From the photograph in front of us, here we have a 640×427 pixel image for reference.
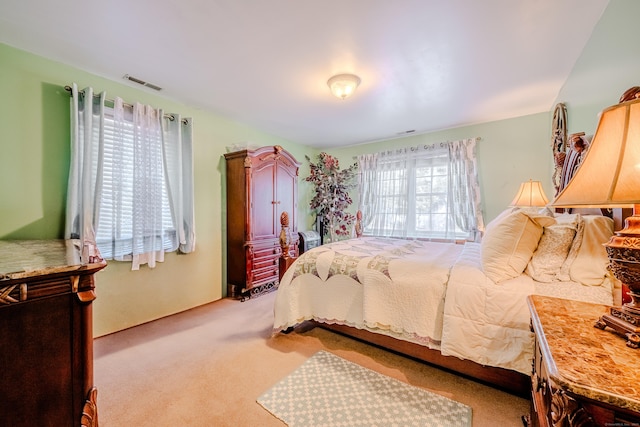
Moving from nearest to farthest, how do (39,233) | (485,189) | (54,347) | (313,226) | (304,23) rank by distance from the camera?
(54,347)
(304,23)
(39,233)
(485,189)
(313,226)

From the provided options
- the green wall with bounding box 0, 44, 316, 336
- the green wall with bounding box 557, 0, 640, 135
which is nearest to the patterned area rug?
the green wall with bounding box 0, 44, 316, 336

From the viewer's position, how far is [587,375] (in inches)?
22.4

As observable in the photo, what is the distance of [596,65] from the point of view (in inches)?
72.3

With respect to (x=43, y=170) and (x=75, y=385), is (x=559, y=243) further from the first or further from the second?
(x=43, y=170)

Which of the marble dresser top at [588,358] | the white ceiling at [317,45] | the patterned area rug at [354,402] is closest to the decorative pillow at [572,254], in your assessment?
the marble dresser top at [588,358]

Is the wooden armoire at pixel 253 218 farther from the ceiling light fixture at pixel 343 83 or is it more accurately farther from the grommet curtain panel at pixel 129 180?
the ceiling light fixture at pixel 343 83

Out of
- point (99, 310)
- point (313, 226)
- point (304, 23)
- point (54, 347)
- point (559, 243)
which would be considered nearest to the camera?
point (54, 347)

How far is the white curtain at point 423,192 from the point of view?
3832 mm

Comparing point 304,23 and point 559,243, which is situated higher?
point 304,23

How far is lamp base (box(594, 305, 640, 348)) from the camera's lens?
69 centimetres

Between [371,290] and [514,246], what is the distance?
3.17 feet

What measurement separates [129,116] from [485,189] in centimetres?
467

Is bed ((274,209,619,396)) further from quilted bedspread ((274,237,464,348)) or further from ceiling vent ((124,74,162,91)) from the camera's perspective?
ceiling vent ((124,74,162,91))

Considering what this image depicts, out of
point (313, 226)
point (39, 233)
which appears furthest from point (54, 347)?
point (313, 226)
